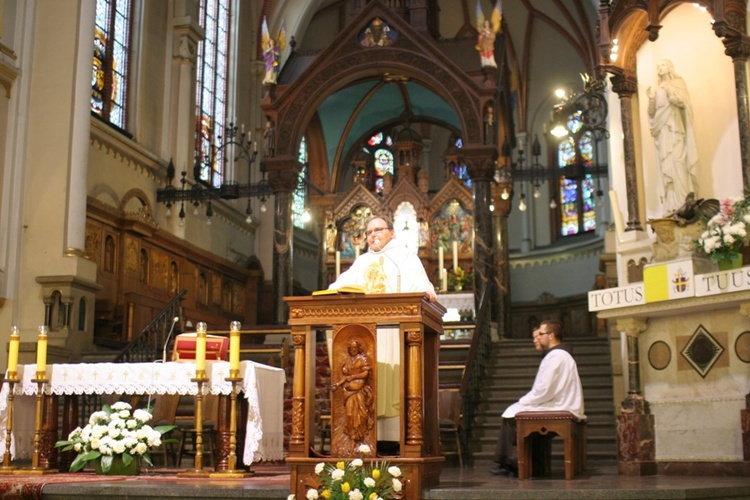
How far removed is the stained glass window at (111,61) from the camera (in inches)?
695

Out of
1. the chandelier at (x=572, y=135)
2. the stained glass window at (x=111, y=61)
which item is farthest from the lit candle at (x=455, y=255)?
the stained glass window at (x=111, y=61)

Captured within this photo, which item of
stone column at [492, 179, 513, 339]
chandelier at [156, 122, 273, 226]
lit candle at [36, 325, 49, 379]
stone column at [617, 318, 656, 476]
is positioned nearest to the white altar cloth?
lit candle at [36, 325, 49, 379]

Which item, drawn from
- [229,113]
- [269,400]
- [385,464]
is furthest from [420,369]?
[229,113]

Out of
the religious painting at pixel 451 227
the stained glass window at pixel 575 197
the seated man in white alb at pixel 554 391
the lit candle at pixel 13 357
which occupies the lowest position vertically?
the seated man in white alb at pixel 554 391

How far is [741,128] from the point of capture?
983cm

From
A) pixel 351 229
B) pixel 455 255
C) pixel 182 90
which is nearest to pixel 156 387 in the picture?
pixel 455 255

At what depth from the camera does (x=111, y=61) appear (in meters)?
18.1

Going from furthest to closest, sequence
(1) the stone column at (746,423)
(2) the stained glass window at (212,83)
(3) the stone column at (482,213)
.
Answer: (2) the stained glass window at (212,83), (3) the stone column at (482,213), (1) the stone column at (746,423)

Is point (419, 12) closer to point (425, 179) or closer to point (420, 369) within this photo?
point (425, 179)

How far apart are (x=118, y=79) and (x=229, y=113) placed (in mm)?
4376

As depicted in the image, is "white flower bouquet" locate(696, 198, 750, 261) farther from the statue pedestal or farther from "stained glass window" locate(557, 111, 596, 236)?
"stained glass window" locate(557, 111, 596, 236)

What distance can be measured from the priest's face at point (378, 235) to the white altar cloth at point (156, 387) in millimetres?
1495

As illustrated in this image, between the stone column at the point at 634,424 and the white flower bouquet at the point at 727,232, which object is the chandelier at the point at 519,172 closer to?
the stone column at the point at 634,424

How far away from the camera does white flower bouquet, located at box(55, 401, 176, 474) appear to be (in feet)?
24.5
